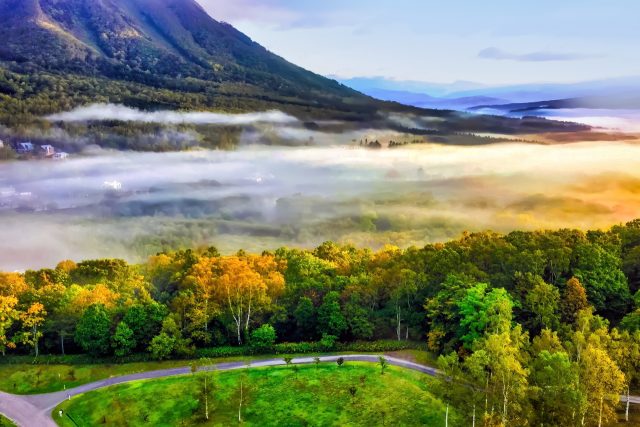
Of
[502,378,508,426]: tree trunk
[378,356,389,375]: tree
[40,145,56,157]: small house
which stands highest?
[40,145,56,157]: small house

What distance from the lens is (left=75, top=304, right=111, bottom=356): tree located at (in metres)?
52.7

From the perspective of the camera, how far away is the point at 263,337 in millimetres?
52531

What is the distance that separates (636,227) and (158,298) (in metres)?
53.1

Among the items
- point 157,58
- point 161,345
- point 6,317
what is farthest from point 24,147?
point 161,345

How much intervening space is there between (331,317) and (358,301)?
3.65 metres

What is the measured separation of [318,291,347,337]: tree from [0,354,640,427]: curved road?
3.33 metres

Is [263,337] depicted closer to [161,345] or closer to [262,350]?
[262,350]

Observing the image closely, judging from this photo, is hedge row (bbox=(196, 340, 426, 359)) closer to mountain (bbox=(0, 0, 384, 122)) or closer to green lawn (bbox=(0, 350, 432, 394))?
green lawn (bbox=(0, 350, 432, 394))

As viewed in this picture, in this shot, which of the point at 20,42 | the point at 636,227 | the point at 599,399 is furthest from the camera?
the point at 20,42

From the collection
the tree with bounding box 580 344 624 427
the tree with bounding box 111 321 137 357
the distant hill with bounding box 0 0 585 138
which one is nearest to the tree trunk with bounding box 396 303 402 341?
the tree with bounding box 580 344 624 427

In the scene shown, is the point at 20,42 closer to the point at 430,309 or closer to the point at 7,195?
the point at 7,195

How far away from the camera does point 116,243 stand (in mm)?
123062

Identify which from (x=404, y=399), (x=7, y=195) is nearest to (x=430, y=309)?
(x=404, y=399)

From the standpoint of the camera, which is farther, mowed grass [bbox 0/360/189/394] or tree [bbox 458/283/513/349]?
mowed grass [bbox 0/360/189/394]
